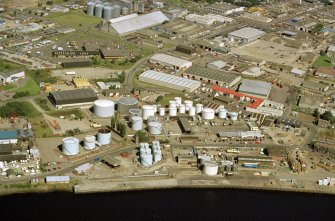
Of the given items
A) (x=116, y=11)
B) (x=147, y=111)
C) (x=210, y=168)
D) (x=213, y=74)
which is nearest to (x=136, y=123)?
(x=147, y=111)

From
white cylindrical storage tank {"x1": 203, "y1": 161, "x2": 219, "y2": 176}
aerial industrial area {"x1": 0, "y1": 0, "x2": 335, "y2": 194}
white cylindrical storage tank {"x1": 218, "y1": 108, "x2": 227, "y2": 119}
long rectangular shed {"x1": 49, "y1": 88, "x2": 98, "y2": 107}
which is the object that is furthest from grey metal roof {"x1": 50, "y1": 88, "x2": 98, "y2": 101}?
white cylindrical storage tank {"x1": 203, "y1": 161, "x2": 219, "y2": 176}

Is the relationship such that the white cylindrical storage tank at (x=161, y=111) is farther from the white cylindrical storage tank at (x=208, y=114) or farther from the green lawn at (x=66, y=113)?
the green lawn at (x=66, y=113)

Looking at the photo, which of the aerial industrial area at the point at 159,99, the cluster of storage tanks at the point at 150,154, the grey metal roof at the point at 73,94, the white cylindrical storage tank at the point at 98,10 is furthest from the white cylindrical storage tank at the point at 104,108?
the white cylindrical storage tank at the point at 98,10

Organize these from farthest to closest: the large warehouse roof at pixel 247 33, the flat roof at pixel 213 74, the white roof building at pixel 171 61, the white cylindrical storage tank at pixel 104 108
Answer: the large warehouse roof at pixel 247 33
the white roof building at pixel 171 61
the flat roof at pixel 213 74
the white cylindrical storage tank at pixel 104 108

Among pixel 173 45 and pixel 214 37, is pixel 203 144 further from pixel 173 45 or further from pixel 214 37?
pixel 214 37

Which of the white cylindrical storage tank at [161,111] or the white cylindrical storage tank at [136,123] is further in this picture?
the white cylindrical storage tank at [161,111]

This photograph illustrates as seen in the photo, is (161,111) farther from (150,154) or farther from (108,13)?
(108,13)

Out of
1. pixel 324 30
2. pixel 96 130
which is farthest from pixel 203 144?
pixel 324 30
